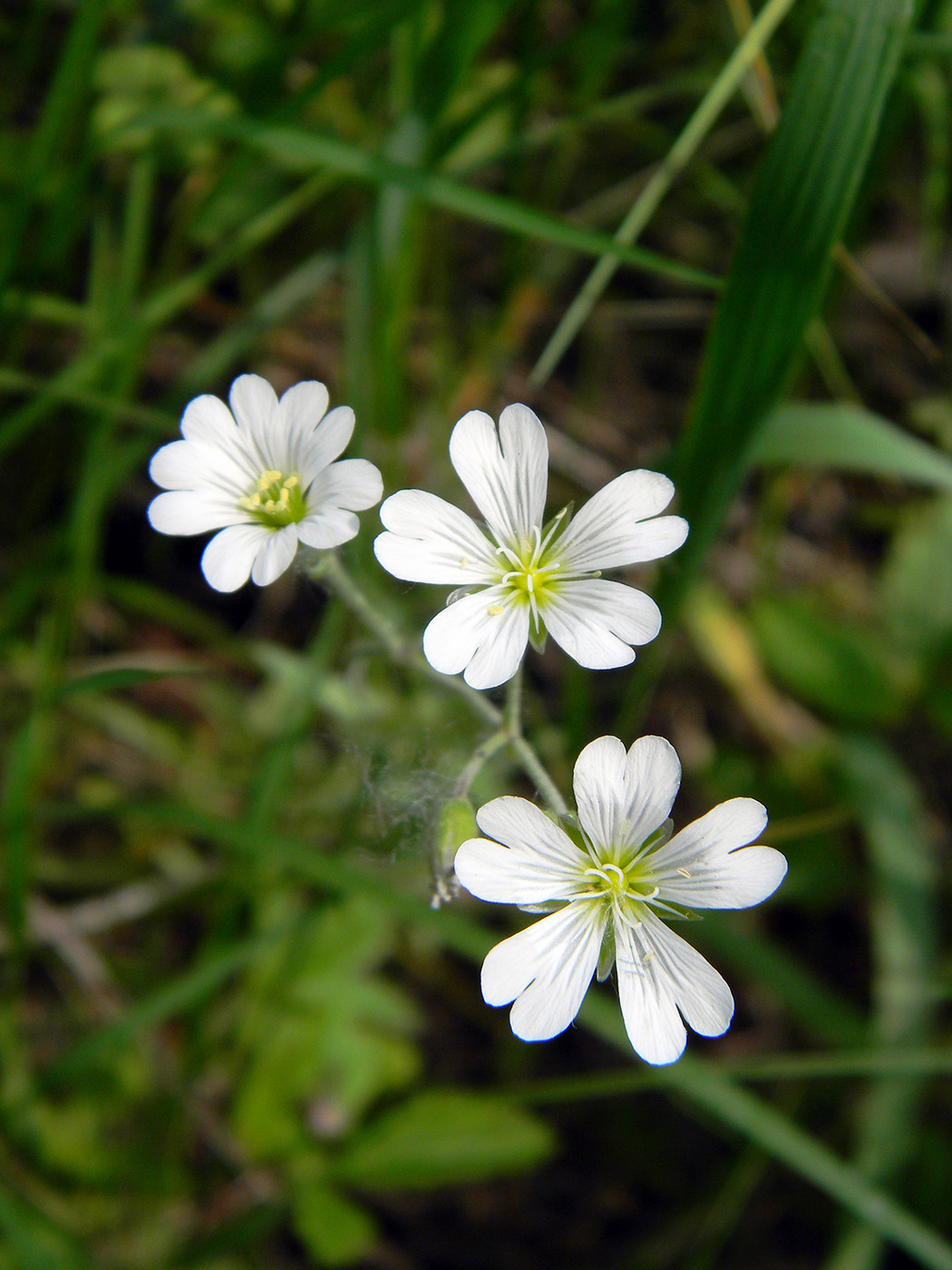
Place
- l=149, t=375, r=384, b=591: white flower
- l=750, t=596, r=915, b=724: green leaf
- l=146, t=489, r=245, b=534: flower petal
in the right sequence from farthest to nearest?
l=750, t=596, r=915, b=724: green leaf → l=146, t=489, r=245, b=534: flower petal → l=149, t=375, r=384, b=591: white flower

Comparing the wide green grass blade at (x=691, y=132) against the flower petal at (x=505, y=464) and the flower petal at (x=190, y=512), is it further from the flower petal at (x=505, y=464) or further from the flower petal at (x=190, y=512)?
the flower petal at (x=190, y=512)

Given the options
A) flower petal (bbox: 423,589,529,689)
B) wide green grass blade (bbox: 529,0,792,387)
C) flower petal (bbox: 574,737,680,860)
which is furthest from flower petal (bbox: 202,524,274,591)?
wide green grass blade (bbox: 529,0,792,387)

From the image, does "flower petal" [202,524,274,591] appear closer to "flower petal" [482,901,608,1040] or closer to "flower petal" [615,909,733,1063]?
"flower petal" [482,901,608,1040]

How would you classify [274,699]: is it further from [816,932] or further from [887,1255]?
[887,1255]

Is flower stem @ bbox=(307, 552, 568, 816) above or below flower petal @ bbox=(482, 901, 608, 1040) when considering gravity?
above

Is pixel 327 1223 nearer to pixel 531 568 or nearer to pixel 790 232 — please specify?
pixel 531 568

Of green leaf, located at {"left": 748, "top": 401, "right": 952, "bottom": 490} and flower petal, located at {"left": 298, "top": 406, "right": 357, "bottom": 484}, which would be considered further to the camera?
green leaf, located at {"left": 748, "top": 401, "right": 952, "bottom": 490}

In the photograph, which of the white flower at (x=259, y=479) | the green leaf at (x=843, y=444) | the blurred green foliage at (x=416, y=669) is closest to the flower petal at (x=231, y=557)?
the white flower at (x=259, y=479)

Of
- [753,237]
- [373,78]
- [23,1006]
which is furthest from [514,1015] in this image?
[373,78]
